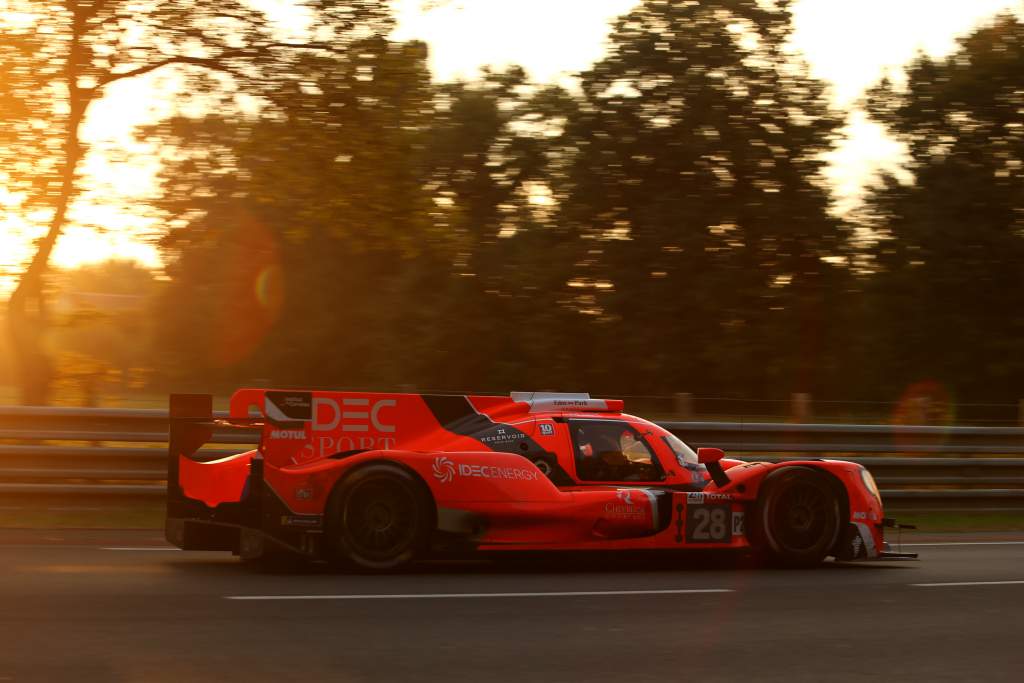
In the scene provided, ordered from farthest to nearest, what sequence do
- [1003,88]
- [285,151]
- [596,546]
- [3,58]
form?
[1003,88] < [285,151] < [3,58] < [596,546]

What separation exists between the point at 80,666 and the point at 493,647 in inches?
79.5

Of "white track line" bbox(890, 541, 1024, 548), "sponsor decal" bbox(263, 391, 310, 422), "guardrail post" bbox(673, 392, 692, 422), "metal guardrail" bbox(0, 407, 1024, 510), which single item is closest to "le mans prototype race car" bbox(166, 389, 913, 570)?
"sponsor decal" bbox(263, 391, 310, 422)

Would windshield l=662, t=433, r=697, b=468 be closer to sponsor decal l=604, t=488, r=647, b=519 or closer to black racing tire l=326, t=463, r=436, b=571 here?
sponsor decal l=604, t=488, r=647, b=519

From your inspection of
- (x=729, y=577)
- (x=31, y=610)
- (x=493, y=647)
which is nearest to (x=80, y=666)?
(x=31, y=610)

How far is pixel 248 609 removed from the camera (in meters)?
7.52

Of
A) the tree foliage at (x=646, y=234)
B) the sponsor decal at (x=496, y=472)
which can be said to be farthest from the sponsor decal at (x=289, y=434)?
the tree foliage at (x=646, y=234)

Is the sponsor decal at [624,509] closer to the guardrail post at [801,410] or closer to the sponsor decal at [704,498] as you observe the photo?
the sponsor decal at [704,498]

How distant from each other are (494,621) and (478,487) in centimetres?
218

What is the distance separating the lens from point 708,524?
1028 cm

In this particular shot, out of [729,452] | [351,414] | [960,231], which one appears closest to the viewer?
[351,414]

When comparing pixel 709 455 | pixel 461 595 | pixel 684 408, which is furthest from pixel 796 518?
pixel 684 408

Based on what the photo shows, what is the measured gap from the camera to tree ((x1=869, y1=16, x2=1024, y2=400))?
37.0 metres

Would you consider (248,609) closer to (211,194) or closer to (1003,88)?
(211,194)

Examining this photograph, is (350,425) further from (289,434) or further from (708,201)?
(708,201)
